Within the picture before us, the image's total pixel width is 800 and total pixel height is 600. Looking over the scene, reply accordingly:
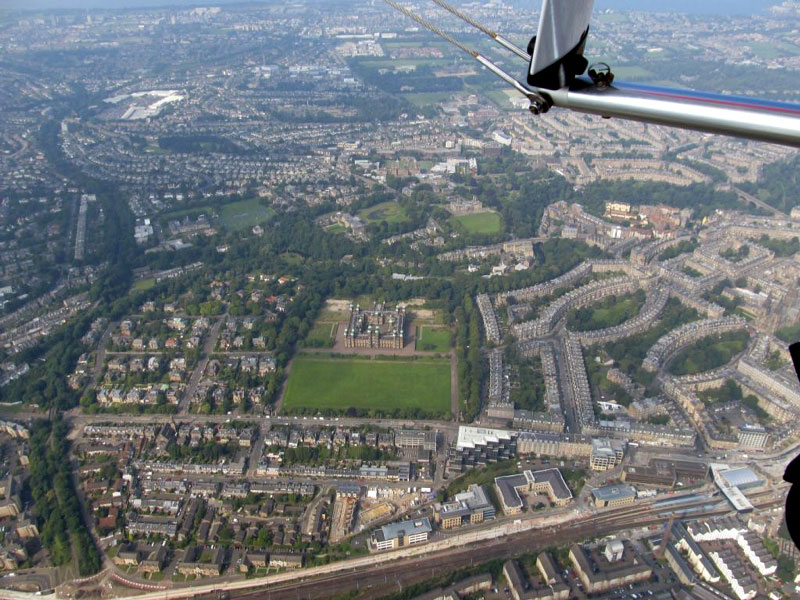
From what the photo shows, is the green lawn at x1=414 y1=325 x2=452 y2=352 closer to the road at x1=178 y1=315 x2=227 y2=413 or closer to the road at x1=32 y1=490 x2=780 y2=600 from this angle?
the road at x1=178 y1=315 x2=227 y2=413

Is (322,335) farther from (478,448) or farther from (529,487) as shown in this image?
(529,487)

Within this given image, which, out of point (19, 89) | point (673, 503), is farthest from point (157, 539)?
point (19, 89)

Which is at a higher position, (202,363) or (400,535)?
(400,535)

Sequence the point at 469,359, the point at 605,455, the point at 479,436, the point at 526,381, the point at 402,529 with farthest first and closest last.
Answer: the point at 469,359 → the point at 526,381 → the point at 479,436 → the point at 605,455 → the point at 402,529

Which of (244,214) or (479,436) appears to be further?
(244,214)

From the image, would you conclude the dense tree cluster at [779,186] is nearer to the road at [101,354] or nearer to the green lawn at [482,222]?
the green lawn at [482,222]

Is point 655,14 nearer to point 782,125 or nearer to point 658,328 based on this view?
point 658,328

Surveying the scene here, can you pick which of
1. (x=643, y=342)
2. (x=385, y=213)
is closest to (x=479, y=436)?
(x=643, y=342)
